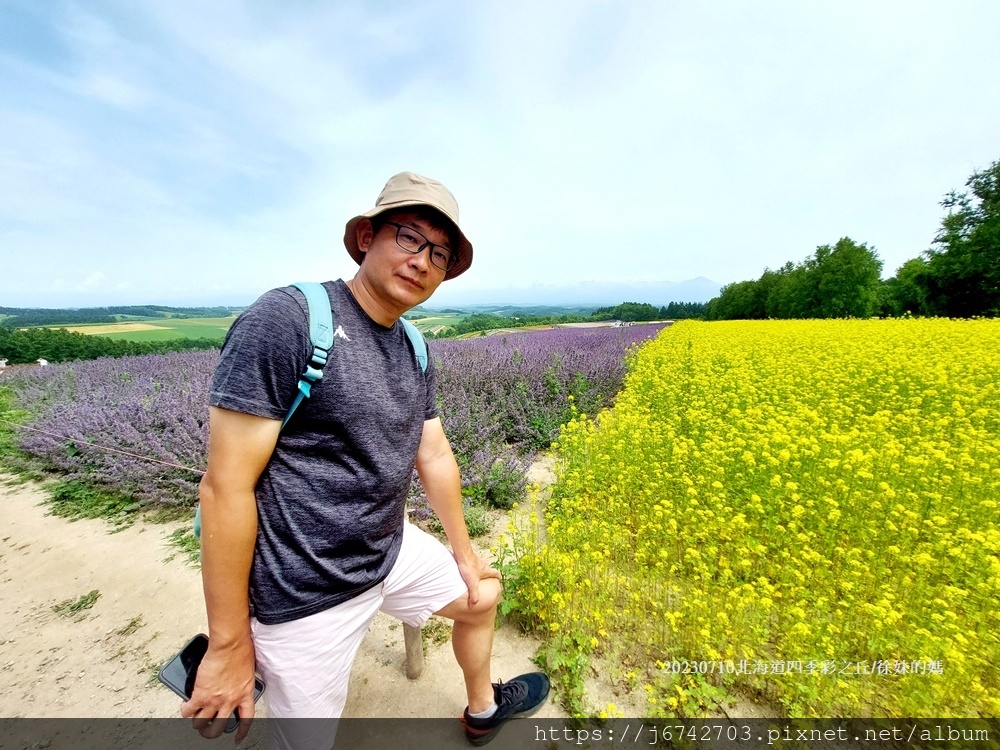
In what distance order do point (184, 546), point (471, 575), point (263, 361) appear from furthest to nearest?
point (184, 546) → point (471, 575) → point (263, 361)

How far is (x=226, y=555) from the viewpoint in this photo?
95 centimetres

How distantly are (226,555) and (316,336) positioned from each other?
0.59m

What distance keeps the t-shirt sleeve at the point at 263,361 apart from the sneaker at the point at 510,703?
5.66 ft

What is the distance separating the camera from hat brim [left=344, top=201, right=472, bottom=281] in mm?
1181

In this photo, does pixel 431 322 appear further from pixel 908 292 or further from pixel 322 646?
pixel 908 292

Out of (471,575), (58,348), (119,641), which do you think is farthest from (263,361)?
(58,348)

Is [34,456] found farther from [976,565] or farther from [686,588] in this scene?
[976,565]

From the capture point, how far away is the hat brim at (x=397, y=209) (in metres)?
1.18

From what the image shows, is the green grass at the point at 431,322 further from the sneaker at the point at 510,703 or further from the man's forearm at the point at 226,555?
the sneaker at the point at 510,703

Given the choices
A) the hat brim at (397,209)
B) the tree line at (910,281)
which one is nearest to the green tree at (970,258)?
the tree line at (910,281)

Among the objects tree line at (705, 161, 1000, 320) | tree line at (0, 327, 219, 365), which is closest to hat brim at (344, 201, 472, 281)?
tree line at (0, 327, 219, 365)

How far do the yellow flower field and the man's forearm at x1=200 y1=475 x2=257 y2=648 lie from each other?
172cm

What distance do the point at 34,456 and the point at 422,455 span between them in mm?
6496

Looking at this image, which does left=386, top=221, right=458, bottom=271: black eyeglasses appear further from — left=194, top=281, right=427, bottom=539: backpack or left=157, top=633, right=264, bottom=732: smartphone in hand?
left=157, top=633, right=264, bottom=732: smartphone in hand
